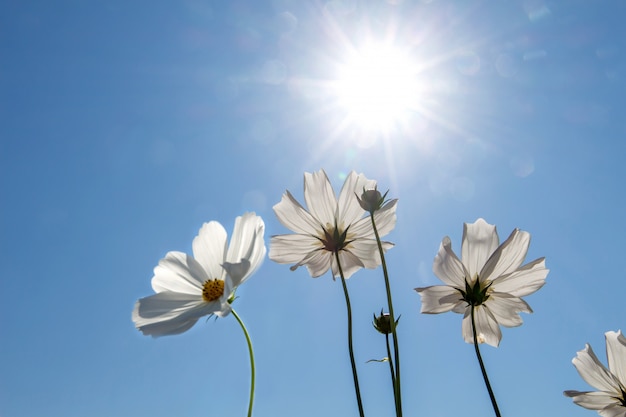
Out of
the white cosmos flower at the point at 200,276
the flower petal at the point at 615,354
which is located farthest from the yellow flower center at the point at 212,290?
the flower petal at the point at 615,354

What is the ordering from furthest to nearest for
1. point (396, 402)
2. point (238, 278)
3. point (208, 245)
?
point (208, 245)
point (238, 278)
point (396, 402)

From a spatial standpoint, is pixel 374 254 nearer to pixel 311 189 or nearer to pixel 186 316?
pixel 311 189

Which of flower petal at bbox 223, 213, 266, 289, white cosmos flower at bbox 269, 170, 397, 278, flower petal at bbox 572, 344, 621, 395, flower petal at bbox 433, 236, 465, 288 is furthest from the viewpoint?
flower petal at bbox 572, 344, 621, 395

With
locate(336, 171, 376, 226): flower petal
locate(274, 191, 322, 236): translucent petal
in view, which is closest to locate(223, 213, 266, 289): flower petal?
locate(274, 191, 322, 236): translucent petal

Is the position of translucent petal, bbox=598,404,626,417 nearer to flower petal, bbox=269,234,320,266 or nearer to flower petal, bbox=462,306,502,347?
flower petal, bbox=462,306,502,347

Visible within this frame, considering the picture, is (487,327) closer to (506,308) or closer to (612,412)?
(506,308)

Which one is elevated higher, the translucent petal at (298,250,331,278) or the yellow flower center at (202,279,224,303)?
the translucent petal at (298,250,331,278)

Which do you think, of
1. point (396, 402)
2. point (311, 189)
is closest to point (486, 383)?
point (396, 402)
